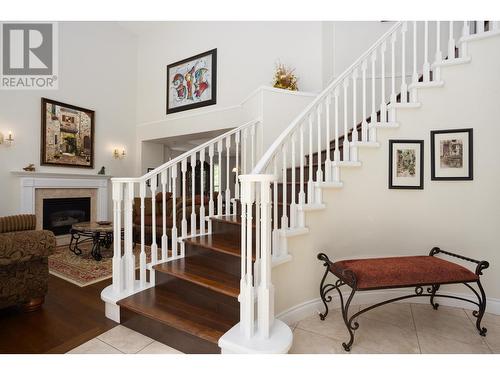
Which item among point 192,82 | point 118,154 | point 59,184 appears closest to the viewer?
point 59,184

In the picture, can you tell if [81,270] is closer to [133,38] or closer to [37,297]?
[37,297]

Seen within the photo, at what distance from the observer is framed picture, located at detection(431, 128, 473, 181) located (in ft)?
7.45

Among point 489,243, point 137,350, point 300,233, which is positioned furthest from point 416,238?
point 137,350

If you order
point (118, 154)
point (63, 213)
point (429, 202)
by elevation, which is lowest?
point (63, 213)

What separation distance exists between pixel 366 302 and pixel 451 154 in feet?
4.98

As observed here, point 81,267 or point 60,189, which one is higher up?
point 60,189

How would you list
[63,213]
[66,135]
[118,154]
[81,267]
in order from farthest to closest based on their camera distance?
[118,154], [63,213], [66,135], [81,267]

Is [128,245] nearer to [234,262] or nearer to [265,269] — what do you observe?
[234,262]

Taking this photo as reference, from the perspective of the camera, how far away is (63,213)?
16.8 ft

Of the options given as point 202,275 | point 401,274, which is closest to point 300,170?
point 401,274

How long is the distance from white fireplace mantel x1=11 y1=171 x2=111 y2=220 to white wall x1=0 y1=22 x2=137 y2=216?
120 mm

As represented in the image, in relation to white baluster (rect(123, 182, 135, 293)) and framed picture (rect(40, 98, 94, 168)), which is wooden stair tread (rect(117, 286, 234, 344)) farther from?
framed picture (rect(40, 98, 94, 168))

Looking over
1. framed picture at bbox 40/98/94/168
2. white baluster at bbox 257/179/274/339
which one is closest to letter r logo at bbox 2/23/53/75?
framed picture at bbox 40/98/94/168

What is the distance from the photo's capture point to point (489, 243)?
2.27 meters
